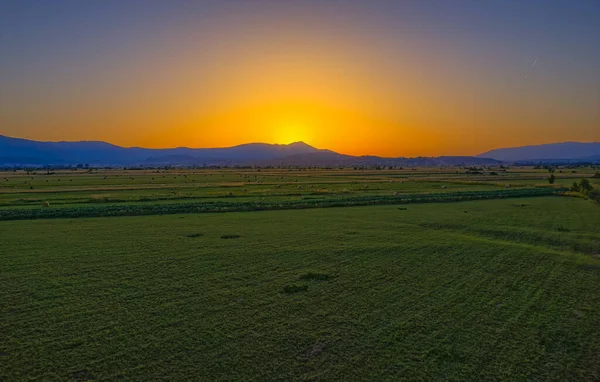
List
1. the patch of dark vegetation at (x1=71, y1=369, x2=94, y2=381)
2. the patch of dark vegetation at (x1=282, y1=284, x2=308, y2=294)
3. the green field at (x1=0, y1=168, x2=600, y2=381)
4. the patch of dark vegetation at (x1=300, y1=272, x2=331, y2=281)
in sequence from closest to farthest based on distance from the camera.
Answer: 1. the patch of dark vegetation at (x1=71, y1=369, x2=94, y2=381)
2. the green field at (x1=0, y1=168, x2=600, y2=381)
3. the patch of dark vegetation at (x1=282, y1=284, x2=308, y2=294)
4. the patch of dark vegetation at (x1=300, y1=272, x2=331, y2=281)

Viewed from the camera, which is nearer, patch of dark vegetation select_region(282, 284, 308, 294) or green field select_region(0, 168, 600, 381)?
green field select_region(0, 168, 600, 381)

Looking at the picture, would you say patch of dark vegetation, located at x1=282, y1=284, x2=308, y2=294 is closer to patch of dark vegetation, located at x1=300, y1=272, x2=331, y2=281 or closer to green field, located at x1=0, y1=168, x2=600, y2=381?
green field, located at x1=0, y1=168, x2=600, y2=381

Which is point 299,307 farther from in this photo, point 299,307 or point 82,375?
point 82,375

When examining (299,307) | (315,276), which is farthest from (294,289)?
(315,276)

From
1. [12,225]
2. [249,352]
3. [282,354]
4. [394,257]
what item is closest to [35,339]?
[249,352]

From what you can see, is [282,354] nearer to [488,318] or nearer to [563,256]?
[488,318]

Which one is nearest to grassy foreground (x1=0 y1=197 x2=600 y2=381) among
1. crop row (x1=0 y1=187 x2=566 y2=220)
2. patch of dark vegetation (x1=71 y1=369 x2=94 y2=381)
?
patch of dark vegetation (x1=71 y1=369 x2=94 y2=381)
